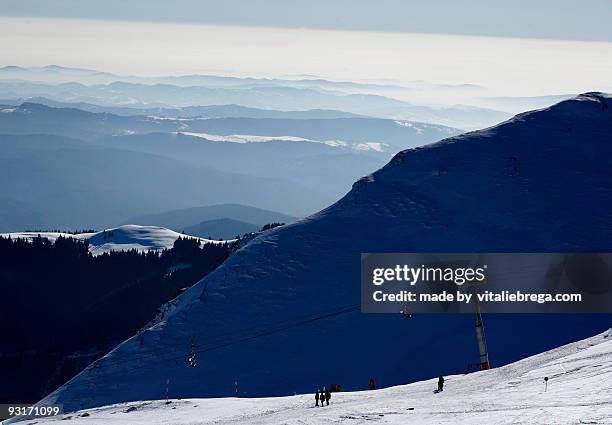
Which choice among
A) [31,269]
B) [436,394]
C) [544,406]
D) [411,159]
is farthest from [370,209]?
[31,269]

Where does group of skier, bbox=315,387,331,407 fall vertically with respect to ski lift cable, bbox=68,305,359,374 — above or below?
below

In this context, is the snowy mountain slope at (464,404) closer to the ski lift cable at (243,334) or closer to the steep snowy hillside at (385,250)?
the steep snowy hillside at (385,250)

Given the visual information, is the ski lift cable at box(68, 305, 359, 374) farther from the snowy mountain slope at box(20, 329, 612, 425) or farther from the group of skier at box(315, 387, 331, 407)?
the group of skier at box(315, 387, 331, 407)

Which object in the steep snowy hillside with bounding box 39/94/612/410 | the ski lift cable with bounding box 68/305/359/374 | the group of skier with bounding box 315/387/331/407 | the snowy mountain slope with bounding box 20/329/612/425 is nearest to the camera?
the snowy mountain slope with bounding box 20/329/612/425

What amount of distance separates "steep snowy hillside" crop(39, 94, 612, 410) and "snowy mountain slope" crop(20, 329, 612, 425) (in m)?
14.9

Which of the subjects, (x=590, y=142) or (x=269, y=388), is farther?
(x=590, y=142)

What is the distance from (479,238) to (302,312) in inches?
730

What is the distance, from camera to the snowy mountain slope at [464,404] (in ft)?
131

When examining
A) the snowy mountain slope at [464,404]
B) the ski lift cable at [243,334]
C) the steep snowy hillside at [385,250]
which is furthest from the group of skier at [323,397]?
the ski lift cable at [243,334]

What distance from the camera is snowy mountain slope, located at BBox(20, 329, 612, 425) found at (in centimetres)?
3978

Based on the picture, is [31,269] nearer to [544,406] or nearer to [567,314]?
[567,314]

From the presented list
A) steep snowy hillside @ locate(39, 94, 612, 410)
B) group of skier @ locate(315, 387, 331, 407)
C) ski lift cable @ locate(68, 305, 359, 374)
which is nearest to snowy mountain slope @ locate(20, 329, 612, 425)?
group of skier @ locate(315, 387, 331, 407)

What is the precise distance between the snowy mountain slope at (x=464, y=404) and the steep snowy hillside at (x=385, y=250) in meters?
14.9

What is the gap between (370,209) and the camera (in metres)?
99.1
